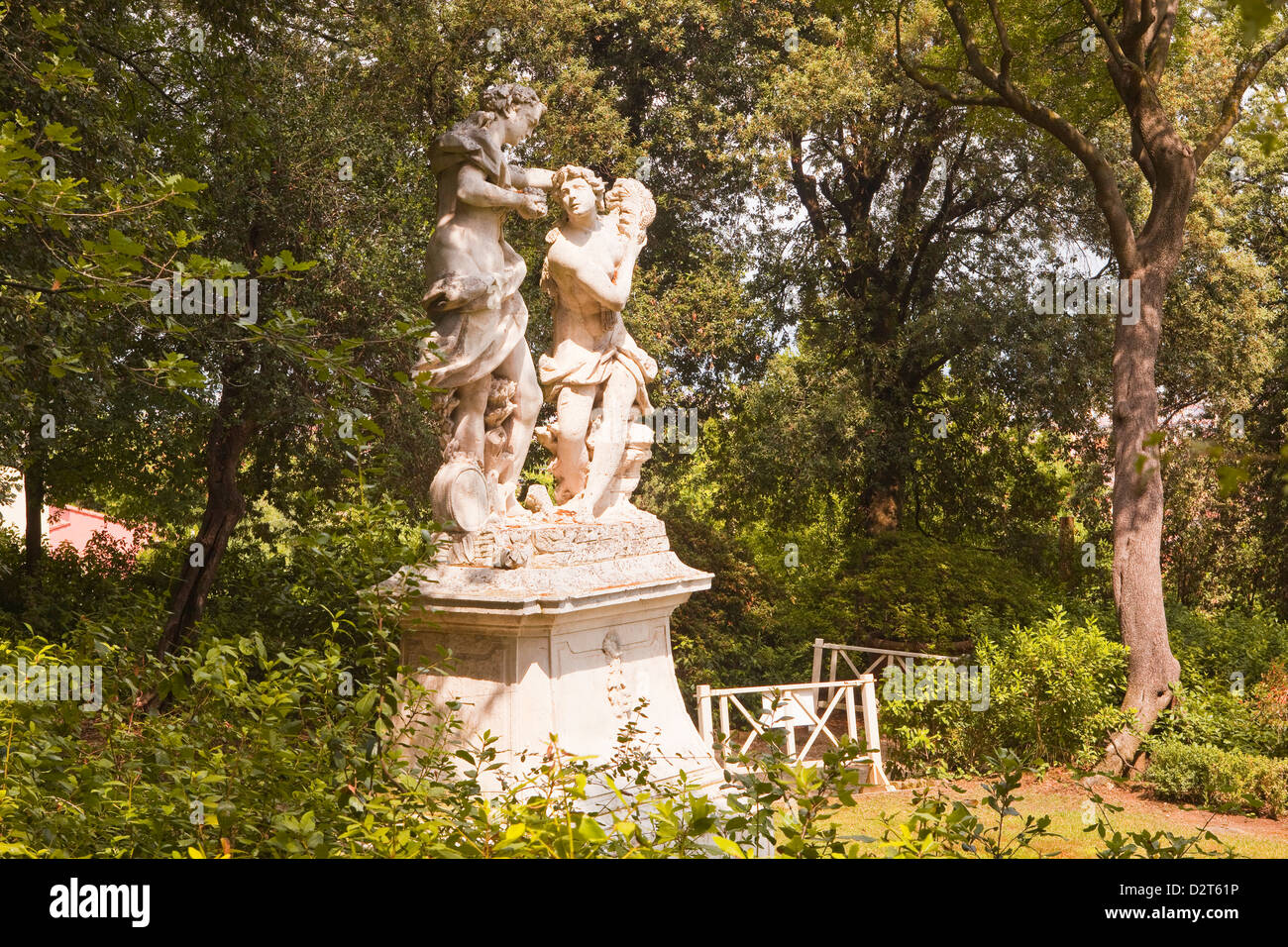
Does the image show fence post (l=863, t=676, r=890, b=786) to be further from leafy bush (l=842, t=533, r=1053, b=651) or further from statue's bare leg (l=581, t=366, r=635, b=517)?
statue's bare leg (l=581, t=366, r=635, b=517)

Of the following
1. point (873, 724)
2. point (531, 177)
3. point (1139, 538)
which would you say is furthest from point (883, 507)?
point (531, 177)

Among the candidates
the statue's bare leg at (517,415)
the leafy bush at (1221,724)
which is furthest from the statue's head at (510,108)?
the leafy bush at (1221,724)

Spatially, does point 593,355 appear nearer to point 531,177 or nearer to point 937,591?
point 531,177

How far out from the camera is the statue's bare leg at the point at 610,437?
767 cm

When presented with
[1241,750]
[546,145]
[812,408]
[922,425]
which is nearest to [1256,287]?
[922,425]

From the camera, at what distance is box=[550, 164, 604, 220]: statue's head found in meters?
7.60

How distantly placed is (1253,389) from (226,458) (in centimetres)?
1286

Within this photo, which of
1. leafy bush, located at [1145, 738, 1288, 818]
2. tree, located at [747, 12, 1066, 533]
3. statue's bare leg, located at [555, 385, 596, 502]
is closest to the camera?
statue's bare leg, located at [555, 385, 596, 502]

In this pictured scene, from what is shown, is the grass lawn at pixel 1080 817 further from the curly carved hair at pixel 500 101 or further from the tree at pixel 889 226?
the tree at pixel 889 226

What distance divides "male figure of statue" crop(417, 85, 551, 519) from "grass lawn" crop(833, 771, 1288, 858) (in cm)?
333

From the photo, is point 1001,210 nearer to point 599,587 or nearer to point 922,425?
point 922,425

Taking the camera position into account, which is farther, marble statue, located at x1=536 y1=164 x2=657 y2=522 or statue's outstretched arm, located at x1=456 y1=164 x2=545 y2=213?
marble statue, located at x1=536 y1=164 x2=657 y2=522

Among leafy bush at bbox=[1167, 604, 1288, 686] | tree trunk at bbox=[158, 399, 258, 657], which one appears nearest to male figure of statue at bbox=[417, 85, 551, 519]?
tree trunk at bbox=[158, 399, 258, 657]
